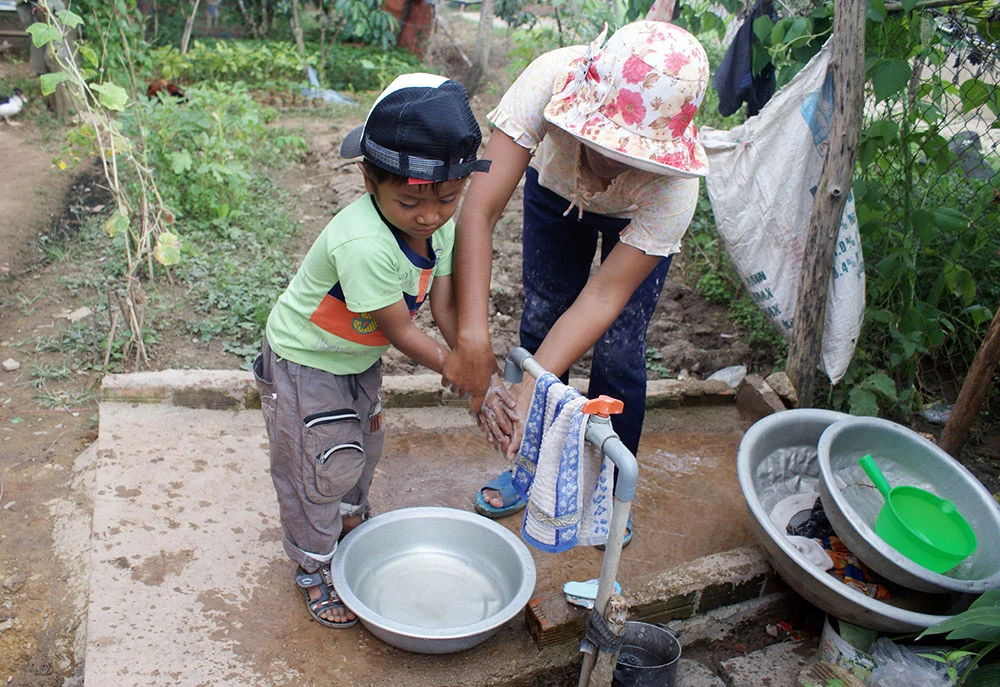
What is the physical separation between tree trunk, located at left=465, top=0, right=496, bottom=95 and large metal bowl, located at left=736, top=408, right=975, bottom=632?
703cm

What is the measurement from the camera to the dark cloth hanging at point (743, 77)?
11.1ft

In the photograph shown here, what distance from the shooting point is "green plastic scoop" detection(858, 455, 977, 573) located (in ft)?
7.43

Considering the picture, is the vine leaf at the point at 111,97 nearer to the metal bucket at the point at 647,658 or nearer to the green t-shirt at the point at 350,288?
the green t-shirt at the point at 350,288

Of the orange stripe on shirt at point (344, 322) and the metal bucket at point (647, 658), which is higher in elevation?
the orange stripe on shirt at point (344, 322)

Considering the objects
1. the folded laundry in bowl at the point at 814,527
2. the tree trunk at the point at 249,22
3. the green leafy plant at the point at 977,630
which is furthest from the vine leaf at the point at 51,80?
the tree trunk at the point at 249,22

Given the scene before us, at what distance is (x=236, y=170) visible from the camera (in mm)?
4574

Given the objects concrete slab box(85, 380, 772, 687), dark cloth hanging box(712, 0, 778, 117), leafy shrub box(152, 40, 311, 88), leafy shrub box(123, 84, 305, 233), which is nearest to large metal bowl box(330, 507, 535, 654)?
concrete slab box(85, 380, 772, 687)

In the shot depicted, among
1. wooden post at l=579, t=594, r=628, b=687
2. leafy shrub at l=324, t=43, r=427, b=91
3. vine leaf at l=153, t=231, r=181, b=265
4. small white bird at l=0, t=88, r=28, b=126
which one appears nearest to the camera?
wooden post at l=579, t=594, r=628, b=687

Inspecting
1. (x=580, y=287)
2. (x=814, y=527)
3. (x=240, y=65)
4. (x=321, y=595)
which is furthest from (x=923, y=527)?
(x=240, y=65)

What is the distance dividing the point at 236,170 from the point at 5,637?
2.99 metres

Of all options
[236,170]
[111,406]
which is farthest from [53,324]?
[236,170]

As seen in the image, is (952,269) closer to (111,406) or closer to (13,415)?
(111,406)

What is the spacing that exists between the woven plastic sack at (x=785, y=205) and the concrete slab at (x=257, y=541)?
1.80ft

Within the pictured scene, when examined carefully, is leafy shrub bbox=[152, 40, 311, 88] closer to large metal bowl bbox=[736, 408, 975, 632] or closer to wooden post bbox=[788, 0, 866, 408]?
wooden post bbox=[788, 0, 866, 408]
